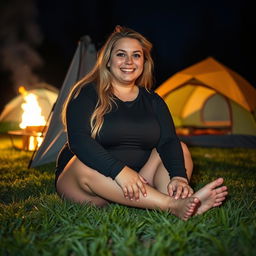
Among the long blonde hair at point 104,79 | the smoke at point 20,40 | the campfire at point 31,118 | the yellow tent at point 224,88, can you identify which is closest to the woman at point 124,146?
the long blonde hair at point 104,79

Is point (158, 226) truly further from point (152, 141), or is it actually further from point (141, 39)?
point (141, 39)

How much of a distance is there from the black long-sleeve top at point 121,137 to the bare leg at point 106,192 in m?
0.06

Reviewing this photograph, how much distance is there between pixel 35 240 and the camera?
1794 mm

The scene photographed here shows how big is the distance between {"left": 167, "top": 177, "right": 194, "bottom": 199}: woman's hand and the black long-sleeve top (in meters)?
0.07

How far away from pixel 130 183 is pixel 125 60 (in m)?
0.92

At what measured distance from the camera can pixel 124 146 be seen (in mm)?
2297

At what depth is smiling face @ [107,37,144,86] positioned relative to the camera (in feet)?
7.77

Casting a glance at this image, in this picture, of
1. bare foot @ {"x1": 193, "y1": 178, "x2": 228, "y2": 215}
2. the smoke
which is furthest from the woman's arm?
the smoke

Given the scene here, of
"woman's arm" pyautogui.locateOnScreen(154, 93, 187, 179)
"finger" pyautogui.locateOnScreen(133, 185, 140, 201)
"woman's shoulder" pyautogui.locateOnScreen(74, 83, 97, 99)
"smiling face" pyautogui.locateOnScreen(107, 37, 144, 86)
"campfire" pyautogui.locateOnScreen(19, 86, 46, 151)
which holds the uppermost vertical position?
"smiling face" pyautogui.locateOnScreen(107, 37, 144, 86)

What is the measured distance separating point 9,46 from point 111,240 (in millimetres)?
14817

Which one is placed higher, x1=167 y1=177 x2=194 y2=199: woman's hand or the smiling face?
the smiling face

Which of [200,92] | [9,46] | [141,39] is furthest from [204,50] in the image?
[141,39]

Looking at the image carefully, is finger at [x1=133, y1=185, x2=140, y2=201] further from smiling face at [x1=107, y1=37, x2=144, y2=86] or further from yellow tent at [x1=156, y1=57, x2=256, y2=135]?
yellow tent at [x1=156, y1=57, x2=256, y2=135]

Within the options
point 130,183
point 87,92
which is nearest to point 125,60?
point 87,92
